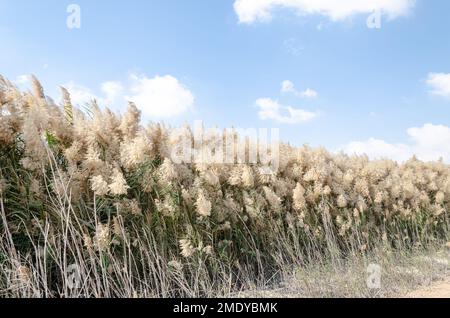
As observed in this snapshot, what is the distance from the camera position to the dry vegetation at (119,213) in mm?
4164

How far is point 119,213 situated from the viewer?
4.50 meters

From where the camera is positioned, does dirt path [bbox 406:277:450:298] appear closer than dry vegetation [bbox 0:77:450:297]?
No

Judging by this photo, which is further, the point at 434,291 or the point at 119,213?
the point at 434,291

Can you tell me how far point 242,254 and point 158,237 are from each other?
1365 millimetres

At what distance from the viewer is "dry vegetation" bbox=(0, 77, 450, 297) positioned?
4164 millimetres

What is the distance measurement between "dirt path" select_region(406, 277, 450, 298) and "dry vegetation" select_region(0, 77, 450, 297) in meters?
1.11

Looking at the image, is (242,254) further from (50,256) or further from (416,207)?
(416,207)

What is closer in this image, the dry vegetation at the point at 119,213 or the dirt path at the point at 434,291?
the dry vegetation at the point at 119,213

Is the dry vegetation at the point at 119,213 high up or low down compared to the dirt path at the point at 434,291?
up

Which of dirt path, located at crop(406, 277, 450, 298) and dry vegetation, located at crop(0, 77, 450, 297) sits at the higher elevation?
dry vegetation, located at crop(0, 77, 450, 297)

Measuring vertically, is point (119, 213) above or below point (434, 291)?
above

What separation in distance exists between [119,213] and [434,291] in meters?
3.90

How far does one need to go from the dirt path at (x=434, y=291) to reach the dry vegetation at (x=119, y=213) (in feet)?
3.65
